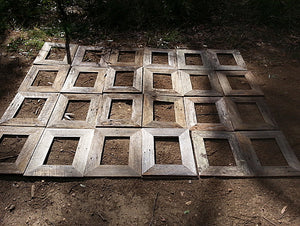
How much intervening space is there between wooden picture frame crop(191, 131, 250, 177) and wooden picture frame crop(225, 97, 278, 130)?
174 mm

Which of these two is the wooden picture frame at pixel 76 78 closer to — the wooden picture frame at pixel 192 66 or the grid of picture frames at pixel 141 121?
the grid of picture frames at pixel 141 121

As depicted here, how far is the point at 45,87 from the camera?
104 inches

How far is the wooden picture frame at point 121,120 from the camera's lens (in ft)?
7.42

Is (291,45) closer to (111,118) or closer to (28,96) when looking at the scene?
(111,118)

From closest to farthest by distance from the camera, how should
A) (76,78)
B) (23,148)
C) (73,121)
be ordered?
(23,148), (73,121), (76,78)

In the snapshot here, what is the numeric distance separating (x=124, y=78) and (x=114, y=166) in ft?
4.04

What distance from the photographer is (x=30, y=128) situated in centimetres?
220

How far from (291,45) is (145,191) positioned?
3.24 meters

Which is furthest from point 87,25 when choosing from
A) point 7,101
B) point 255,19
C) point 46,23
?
point 255,19

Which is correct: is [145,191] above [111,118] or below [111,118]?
below

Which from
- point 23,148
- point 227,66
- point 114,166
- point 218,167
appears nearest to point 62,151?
point 23,148

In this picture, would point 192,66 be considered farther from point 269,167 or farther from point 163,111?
point 269,167

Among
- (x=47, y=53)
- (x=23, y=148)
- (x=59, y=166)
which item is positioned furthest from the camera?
(x=47, y=53)

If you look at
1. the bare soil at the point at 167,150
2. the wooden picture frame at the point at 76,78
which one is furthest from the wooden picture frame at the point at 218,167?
the wooden picture frame at the point at 76,78
